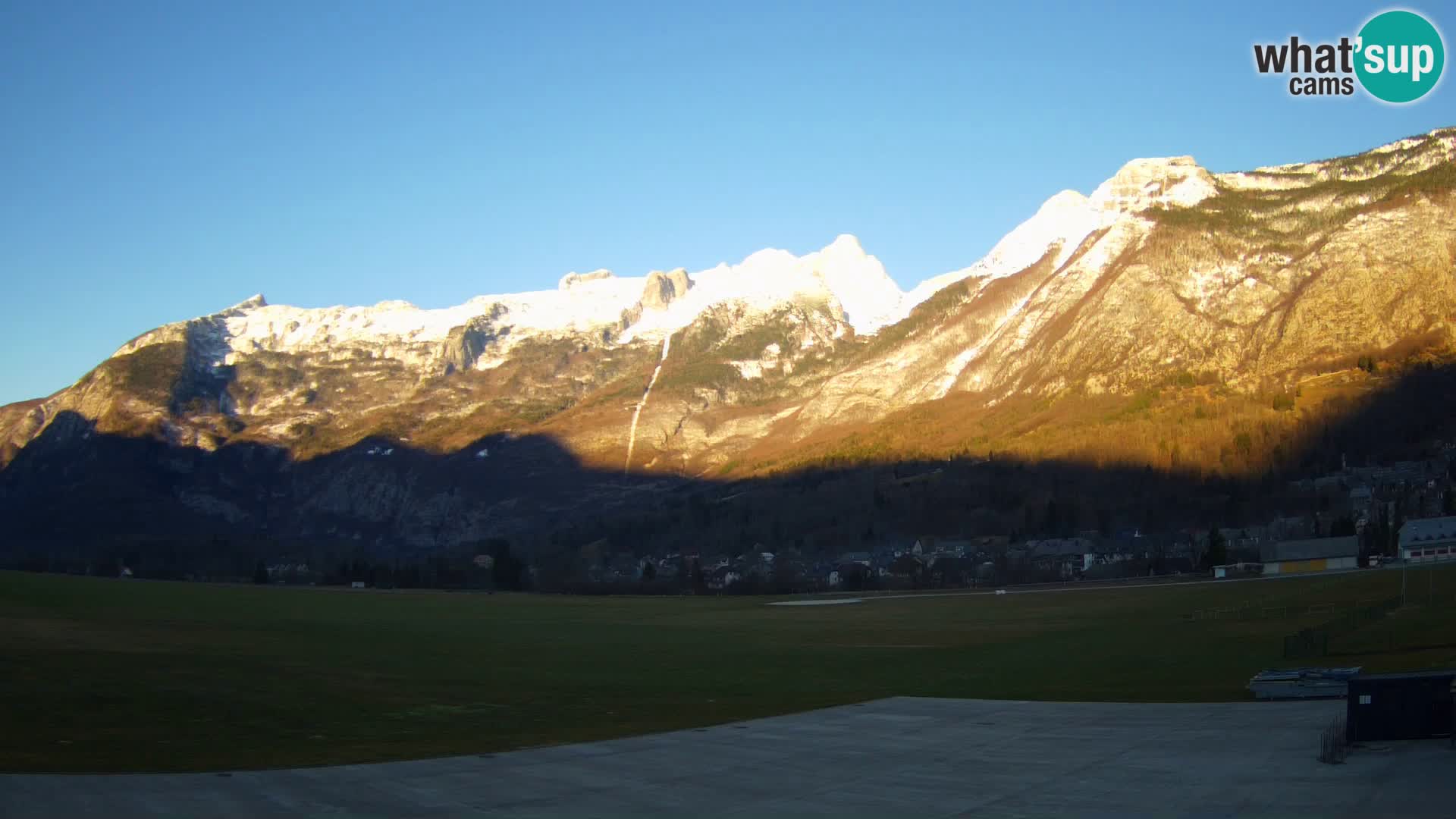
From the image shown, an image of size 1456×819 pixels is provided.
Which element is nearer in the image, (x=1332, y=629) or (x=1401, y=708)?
(x=1401, y=708)

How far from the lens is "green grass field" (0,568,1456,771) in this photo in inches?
1522

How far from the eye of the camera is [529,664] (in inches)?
2655

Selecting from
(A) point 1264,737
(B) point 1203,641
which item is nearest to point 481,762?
(A) point 1264,737

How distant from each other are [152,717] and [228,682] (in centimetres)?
1001

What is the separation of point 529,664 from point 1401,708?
47212 mm

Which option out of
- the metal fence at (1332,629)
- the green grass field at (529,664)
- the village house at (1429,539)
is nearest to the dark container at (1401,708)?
the green grass field at (529,664)

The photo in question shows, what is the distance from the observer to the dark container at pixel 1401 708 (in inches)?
1226

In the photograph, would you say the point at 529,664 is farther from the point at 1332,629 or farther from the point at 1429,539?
the point at 1429,539

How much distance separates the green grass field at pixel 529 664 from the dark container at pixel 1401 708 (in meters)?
14.4

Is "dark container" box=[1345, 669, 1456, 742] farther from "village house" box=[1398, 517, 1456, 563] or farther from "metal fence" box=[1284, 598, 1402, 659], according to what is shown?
"village house" box=[1398, 517, 1456, 563]

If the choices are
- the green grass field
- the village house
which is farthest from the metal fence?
the village house

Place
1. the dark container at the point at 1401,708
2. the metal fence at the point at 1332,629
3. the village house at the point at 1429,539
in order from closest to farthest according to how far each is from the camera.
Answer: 1. the dark container at the point at 1401,708
2. the metal fence at the point at 1332,629
3. the village house at the point at 1429,539

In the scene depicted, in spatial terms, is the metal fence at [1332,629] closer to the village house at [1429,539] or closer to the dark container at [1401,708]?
the dark container at [1401,708]

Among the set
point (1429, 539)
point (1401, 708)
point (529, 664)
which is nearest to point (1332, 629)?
point (1401, 708)
